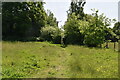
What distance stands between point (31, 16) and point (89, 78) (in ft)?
121

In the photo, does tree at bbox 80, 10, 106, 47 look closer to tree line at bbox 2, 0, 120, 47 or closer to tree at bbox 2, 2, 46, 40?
tree line at bbox 2, 0, 120, 47

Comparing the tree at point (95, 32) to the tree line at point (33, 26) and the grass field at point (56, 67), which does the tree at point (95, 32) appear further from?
the grass field at point (56, 67)

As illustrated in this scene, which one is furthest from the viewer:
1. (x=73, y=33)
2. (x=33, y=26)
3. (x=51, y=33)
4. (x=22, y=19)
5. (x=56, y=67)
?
(x=33, y=26)

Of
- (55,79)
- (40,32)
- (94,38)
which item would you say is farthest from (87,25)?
(55,79)

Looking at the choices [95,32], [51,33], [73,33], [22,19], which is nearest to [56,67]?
[95,32]

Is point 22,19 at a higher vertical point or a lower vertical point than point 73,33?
higher

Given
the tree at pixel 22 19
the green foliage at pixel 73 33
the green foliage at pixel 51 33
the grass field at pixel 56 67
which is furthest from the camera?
the tree at pixel 22 19

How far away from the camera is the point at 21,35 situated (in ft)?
140

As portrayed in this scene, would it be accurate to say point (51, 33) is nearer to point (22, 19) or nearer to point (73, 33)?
point (22, 19)

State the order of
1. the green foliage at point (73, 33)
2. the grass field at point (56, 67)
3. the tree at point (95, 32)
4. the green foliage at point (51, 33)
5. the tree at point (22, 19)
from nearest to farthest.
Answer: the grass field at point (56, 67) < the tree at point (95, 32) < the green foliage at point (73, 33) < the green foliage at point (51, 33) < the tree at point (22, 19)

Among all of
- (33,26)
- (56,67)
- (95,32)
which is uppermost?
(33,26)

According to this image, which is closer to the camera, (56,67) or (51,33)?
(56,67)

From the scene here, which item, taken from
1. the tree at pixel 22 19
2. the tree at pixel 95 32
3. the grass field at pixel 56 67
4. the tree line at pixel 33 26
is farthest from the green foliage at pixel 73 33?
the grass field at pixel 56 67

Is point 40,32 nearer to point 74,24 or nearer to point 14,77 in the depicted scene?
point 74,24
